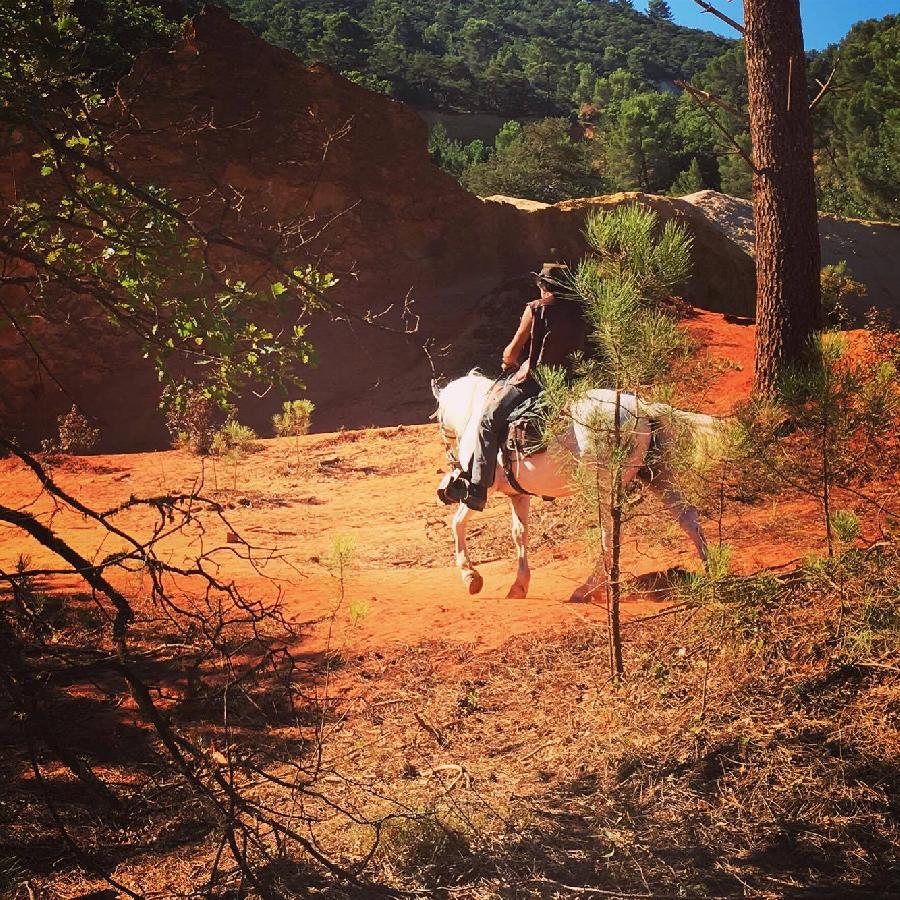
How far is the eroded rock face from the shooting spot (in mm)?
18625

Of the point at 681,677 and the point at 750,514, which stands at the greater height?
the point at 750,514

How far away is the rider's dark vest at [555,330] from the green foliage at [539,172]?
84.6 feet

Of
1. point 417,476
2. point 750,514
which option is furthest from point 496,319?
point 750,514

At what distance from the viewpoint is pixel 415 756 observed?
5.10m

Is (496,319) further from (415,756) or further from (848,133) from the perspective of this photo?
(848,133)

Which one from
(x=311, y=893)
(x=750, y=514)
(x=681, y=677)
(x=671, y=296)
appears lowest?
(x=311, y=893)

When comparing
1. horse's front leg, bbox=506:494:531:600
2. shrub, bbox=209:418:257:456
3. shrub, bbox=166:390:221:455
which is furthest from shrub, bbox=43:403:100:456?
horse's front leg, bbox=506:494:531:600

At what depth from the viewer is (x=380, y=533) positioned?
435 inches

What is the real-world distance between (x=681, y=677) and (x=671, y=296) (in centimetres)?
215

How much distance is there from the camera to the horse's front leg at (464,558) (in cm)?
811

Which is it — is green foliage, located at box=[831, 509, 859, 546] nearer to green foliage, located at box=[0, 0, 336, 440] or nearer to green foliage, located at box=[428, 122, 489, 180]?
green foliage, located at box=[0, 0, 336, 440]

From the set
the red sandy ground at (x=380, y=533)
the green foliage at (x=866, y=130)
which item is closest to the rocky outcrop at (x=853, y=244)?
the red sandy ground at (x=380, y=533)

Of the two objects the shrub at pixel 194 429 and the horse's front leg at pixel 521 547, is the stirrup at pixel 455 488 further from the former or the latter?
the shrub at pixel 194 429

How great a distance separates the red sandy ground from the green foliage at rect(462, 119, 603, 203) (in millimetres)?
16542
